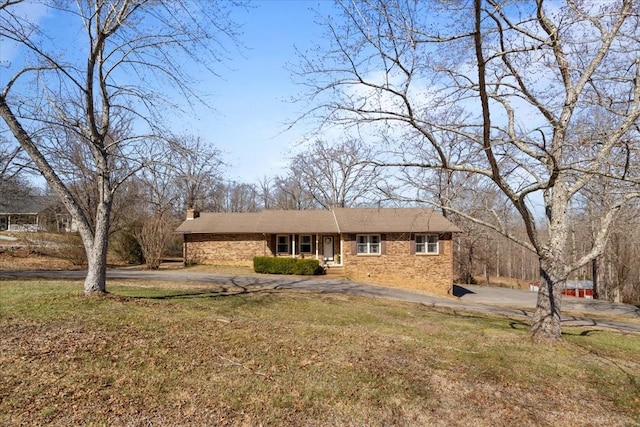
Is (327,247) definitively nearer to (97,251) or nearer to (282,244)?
(282,244)

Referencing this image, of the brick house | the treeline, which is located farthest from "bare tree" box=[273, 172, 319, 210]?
the brick house

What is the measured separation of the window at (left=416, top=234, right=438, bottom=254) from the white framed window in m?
6.85

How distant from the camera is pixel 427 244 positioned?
23938mm

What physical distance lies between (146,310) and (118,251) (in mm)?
22560

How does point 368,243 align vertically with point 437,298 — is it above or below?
above

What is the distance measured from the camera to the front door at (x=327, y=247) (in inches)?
1035

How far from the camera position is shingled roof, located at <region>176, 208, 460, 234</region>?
24.0m

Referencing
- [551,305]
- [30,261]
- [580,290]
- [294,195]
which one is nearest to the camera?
[551,305]

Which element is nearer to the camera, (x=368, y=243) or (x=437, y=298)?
(x=437, y=298)

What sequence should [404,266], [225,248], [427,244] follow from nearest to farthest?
[404,266]
[427,244]
[225,248]

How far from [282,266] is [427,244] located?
28.1 feet

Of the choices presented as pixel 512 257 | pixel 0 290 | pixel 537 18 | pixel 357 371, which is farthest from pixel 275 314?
pixel 512 257

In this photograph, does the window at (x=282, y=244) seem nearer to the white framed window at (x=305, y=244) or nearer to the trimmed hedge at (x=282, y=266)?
the white framed window at (x=305, y=244)

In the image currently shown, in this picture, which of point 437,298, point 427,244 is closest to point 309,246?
point 427,244
